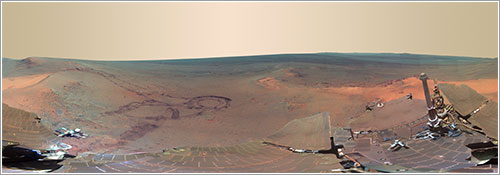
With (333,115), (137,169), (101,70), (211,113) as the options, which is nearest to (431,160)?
(333,115)

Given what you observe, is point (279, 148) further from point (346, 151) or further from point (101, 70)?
point (101, 70)

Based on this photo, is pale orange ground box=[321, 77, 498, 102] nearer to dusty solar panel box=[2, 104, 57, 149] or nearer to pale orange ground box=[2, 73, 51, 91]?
dusty solar panel box=[2, 104, 57, 149]

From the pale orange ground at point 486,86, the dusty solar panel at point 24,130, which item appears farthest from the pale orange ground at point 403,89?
the dusty solar panel at point 24,130

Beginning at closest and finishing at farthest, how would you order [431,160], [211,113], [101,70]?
[431,160], [211,113], [101,70]

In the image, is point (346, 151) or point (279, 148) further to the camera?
point (279, 148)

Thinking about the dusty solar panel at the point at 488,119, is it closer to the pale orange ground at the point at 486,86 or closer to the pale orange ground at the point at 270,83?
the pale orange ground at the point at 486,86

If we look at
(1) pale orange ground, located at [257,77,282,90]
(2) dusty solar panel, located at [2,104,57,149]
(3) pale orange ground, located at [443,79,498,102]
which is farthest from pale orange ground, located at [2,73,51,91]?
(3) pale orange ground, located at [443,79,498,102]

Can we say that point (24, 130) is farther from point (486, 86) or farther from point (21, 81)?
point (486, 86)
